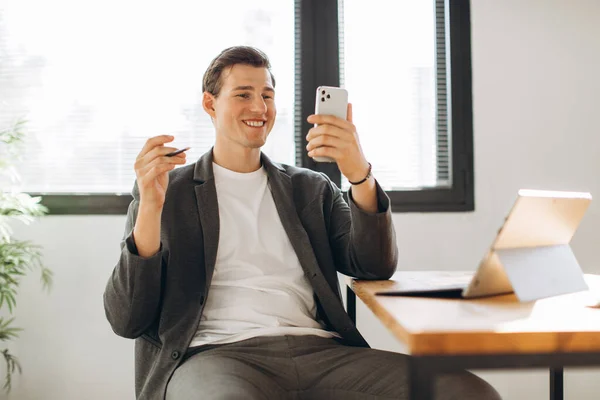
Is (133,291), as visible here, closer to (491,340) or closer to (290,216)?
(290,216)

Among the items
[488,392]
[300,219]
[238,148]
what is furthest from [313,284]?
[488,392]

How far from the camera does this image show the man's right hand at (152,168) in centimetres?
135

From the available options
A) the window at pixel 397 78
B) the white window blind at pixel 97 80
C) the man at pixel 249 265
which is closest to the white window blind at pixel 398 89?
the window at pixel 397 78

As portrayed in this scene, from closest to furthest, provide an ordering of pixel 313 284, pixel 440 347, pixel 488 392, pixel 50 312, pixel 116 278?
pixel 440 347
pixel 488 392
pixel 116 278
pixel 313 284
pixel 50 312

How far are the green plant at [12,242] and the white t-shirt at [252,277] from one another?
86 cm

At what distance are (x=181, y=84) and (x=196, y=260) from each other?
A: 43.6 inches

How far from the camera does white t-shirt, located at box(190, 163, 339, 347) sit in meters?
1.47

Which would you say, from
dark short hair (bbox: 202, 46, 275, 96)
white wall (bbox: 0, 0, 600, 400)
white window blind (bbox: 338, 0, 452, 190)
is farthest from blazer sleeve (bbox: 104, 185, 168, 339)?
white window blind (bbox: 338, 0, 452, 190)

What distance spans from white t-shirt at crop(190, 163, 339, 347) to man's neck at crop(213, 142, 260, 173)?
1.2 inches

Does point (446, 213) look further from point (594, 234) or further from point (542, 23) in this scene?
point (542, 23)

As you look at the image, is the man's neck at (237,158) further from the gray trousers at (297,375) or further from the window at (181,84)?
the window at (181,84)

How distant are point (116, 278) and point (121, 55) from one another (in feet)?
4.21

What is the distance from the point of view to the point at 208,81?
6.01ft

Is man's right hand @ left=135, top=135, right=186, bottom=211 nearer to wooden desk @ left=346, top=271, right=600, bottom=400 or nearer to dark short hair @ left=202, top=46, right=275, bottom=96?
dark short hair @ left=202, top=46, right=275, bottom=96
